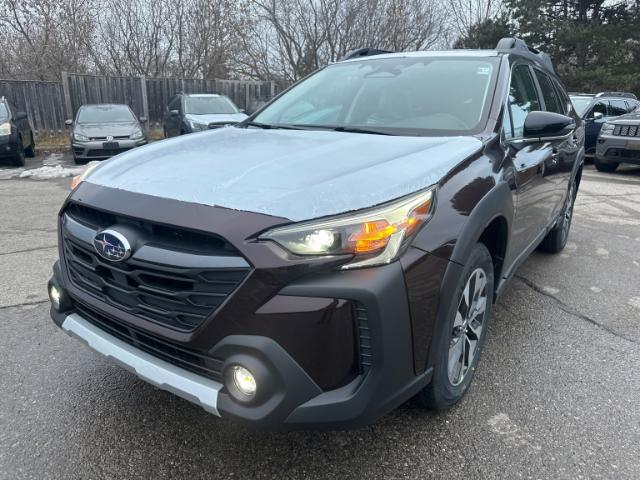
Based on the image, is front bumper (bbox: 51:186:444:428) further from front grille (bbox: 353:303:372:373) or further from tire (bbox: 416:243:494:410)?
tire (bbox: 416:243:494:410)

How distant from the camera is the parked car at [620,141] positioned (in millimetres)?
9711

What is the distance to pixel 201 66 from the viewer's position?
2075 centimetres

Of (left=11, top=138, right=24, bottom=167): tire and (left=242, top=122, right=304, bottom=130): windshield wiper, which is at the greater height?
(left=242, top=122, right=304, bottom=130): windshield wiper

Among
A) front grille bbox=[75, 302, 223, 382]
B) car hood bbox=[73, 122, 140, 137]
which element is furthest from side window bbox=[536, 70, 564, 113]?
car hood bbox=[73, 122, 140, 137]

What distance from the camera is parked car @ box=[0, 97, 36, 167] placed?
10.2m

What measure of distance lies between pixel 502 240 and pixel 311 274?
1.41m

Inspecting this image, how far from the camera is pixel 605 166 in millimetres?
10906

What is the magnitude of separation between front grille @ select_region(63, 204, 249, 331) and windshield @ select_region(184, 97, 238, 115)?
10.9 meters

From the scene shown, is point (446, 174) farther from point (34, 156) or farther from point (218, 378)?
point (34, 156)

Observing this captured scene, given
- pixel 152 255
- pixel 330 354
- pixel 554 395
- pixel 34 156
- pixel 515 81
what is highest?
pixel 515 81

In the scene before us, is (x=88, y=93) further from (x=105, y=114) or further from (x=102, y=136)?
(x=102, y=136)

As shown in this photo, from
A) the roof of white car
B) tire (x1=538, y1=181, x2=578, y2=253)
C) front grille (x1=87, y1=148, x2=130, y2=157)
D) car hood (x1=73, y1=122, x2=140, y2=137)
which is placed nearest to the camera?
the roof of white car

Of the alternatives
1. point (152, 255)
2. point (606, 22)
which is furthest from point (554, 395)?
point (606, 22)

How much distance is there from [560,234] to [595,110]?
341 inches
